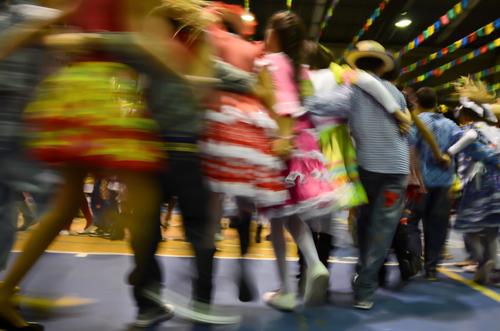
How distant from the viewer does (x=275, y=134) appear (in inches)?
78.3

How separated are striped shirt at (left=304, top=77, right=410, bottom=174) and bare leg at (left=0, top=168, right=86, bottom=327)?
1330mm

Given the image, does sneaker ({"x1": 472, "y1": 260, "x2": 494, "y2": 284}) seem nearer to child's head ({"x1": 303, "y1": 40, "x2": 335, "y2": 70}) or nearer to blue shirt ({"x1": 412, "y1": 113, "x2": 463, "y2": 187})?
blue shirt ({"x1": 412, "y1": 113, "x2": 463, "y2": 187})

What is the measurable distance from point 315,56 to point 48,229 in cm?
164

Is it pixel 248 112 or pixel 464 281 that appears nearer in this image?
pixel 248 112

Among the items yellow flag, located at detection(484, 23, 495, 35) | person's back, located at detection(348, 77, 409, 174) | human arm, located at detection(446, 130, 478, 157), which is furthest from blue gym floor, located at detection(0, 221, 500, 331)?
yellow flag, located at detection(484, 23, 495, 35)

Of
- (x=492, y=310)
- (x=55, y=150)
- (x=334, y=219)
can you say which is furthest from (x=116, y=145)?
(x=492, y=310)

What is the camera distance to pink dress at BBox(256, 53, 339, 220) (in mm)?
1991

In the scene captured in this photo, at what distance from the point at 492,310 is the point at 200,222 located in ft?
6.03

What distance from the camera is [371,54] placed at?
93.7 inches

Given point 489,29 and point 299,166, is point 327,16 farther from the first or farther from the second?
point 299,166

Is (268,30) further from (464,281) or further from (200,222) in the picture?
(464,281)

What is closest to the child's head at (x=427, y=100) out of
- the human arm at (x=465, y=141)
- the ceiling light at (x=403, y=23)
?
the human arm at (x=465, y=141)

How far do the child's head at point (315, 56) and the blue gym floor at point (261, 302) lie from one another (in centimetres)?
98

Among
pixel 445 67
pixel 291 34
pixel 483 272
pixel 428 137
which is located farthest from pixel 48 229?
pixel 445 67
